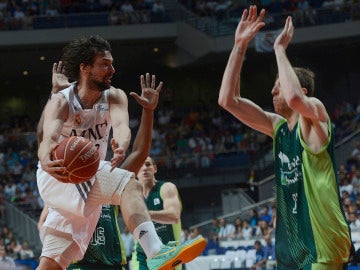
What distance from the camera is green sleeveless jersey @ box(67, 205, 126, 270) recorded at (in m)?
7.50

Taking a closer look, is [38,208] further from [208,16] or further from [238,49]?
[238,49]

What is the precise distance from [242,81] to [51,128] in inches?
1101

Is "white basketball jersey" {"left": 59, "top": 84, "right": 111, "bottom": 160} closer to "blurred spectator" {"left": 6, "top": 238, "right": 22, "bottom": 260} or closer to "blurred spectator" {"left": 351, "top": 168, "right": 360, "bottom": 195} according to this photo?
"blurred spectator" {"left": 351, "top": 168, "right": 360, "bottom": 195}

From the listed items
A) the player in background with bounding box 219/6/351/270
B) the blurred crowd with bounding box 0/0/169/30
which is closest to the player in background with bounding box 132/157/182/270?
the player in background with bounding box 219/6/351/270

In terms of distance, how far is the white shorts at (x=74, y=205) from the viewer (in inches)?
239

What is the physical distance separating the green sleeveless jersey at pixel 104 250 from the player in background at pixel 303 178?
2.24m

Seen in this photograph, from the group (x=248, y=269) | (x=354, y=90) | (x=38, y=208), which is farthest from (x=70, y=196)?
(x=354, y=90)

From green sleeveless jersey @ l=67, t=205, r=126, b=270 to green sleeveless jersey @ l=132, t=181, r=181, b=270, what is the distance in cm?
175

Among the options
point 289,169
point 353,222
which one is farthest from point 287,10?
point 289,169

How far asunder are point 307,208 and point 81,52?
219 cm

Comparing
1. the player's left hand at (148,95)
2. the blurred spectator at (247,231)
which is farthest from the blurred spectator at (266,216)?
the player's left hand at (148,95)

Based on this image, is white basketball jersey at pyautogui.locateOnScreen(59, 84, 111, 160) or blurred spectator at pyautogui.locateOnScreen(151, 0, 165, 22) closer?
white basketball jersey at pyautogui.locateOnScreen(59, 84, 111, 160)

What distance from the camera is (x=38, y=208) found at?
2358 cm

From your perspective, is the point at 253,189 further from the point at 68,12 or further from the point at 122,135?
the point at 122,135
